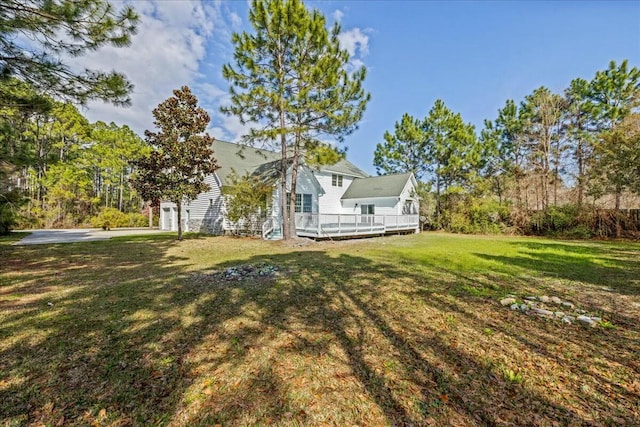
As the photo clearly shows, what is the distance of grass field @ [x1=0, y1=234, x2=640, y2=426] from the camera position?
2.27 meters

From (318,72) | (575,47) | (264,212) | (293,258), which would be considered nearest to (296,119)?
(318,72)

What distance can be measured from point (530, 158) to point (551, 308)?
22.8 metres

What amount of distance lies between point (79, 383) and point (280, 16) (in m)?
14.2

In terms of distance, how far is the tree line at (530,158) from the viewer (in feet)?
58.0

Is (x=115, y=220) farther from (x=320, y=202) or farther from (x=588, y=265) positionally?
(x=588, y=265)

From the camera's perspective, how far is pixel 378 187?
22.5 metres

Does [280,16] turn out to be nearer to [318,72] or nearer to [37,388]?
[318,72]

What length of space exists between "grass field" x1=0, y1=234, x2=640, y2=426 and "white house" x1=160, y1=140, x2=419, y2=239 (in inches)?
389

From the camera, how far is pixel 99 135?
2795cm

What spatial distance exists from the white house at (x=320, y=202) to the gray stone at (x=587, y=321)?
1131 centimetres

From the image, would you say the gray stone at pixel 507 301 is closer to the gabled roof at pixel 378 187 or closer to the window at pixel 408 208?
the gabled roof at pixel 378 187

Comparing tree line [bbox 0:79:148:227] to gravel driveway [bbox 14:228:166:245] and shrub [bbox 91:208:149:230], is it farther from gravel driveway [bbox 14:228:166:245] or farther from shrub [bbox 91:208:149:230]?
gravel driveway [bbox 14:228:166:245]

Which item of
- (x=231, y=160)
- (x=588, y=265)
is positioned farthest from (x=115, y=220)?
(x=588, y=265)

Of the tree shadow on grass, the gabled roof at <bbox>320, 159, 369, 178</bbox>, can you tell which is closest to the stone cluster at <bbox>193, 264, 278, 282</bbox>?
the tree shadow on grass
